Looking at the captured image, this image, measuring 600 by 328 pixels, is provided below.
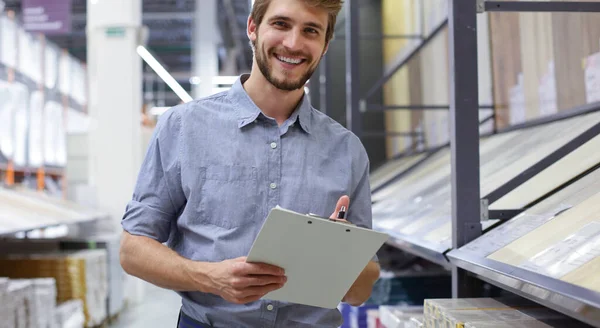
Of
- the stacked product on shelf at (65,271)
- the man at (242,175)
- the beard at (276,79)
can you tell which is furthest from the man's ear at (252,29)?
the stacked product on shelf at (65,271)

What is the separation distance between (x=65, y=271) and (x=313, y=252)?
5.10 meters

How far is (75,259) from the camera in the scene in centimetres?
607

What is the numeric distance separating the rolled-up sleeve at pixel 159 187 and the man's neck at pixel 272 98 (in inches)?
8.8

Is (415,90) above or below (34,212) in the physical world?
above

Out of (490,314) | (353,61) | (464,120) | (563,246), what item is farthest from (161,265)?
(353,61)

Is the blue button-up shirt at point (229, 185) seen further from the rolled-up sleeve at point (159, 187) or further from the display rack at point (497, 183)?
the display rack at point (497, 183)

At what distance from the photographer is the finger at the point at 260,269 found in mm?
1459

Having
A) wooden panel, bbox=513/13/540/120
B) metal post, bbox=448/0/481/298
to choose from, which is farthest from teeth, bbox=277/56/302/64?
wooden panel, bbox=513/13/540/120

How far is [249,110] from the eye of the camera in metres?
1.85

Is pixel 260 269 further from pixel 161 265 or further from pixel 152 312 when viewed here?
pixel 152 312

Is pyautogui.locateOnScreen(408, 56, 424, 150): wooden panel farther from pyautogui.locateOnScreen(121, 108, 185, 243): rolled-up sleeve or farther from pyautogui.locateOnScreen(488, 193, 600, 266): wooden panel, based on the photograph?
pyautogui.locateOnScreen(121, 108, 185, 243): rolled-up sleeve

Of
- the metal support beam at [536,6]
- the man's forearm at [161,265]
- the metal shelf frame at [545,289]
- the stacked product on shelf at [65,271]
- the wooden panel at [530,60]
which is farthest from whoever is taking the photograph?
the stacked product on shelf at [65,271]

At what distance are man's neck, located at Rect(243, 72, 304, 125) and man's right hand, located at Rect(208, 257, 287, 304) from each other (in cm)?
51

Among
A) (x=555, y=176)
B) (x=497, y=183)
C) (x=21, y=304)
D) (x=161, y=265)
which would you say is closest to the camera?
(x=161, y=265)
